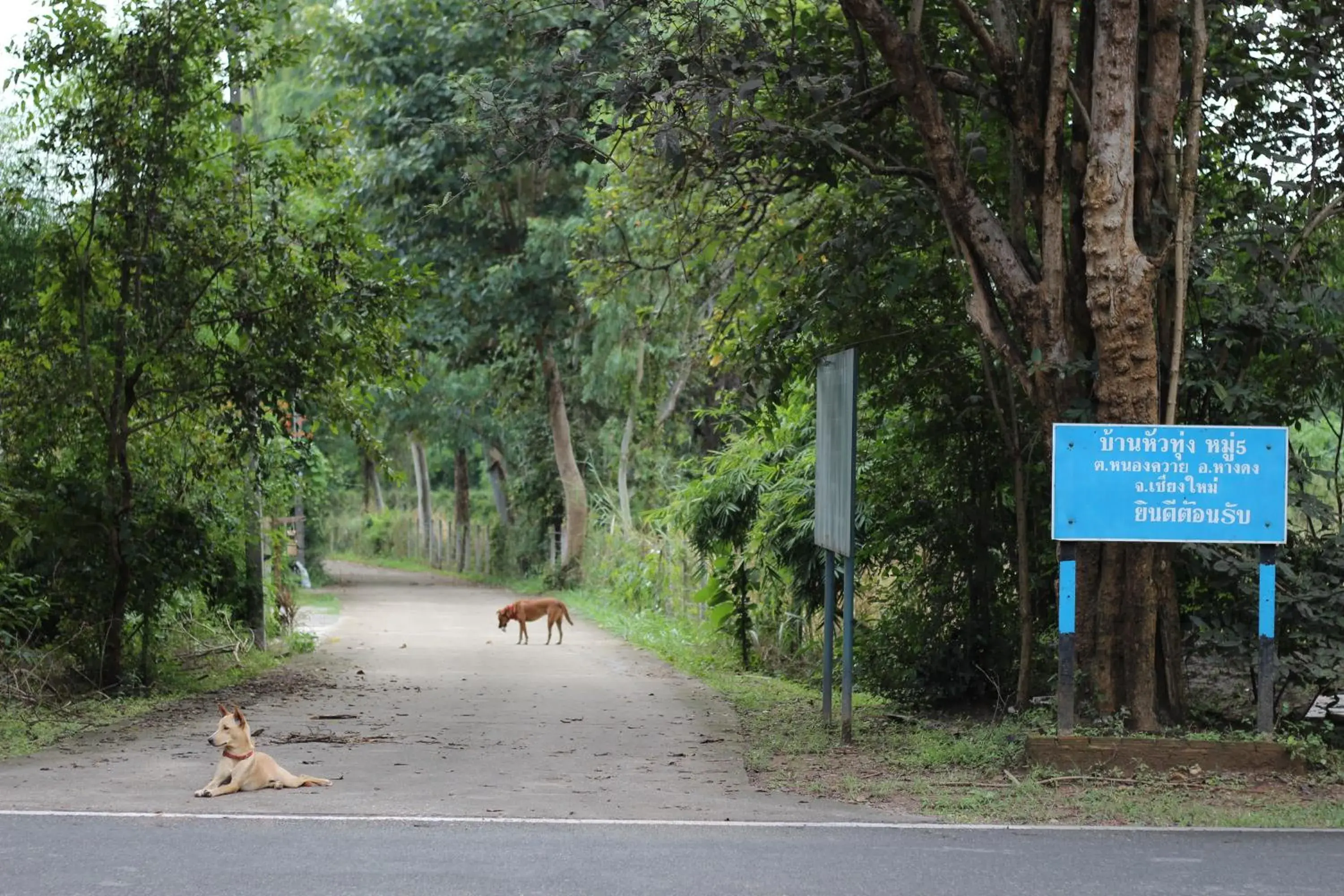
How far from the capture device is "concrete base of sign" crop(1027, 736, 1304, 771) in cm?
985

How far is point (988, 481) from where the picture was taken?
13.6m

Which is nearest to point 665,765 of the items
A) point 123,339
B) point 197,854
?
point 197,854

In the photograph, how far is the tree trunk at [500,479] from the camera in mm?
48781

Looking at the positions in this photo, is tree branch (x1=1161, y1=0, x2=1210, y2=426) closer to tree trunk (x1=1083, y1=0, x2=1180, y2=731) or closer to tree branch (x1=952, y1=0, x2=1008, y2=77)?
tree trunk (x1=1083, y1=0, x2=1180, y2=731)

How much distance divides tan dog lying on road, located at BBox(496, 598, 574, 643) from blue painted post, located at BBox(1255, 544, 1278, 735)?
13.8m

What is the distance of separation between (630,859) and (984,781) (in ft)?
10.8

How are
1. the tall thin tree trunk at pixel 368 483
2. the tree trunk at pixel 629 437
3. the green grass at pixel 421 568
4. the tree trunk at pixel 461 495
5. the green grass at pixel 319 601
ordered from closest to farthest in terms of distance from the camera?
the green grass at pixel 319 601 < the tree trunk at pixel 629 437 < the green grass at pixel 421 568 < the tree trunk at pixel 461 495 < the tall thin tree trunk at pixel 368 483

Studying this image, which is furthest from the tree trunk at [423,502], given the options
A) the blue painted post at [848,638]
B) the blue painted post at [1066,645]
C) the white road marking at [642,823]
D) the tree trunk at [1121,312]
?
the white road marking at [642,823]

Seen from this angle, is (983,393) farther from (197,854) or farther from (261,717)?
(197,854)

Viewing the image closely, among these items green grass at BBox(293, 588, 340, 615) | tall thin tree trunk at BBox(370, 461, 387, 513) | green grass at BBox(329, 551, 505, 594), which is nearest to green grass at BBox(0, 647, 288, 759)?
green grass at BBox(293, 588, 340, 615)

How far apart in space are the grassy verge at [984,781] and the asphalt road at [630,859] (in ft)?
1.57

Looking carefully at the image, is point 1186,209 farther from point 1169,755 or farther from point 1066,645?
point 1169,755

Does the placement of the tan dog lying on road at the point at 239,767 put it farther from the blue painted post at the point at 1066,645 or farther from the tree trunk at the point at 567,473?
the tree trunk at the point at 567,473

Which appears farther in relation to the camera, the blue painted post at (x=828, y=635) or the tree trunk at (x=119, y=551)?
the tree trunk at (x=119, y=551)
